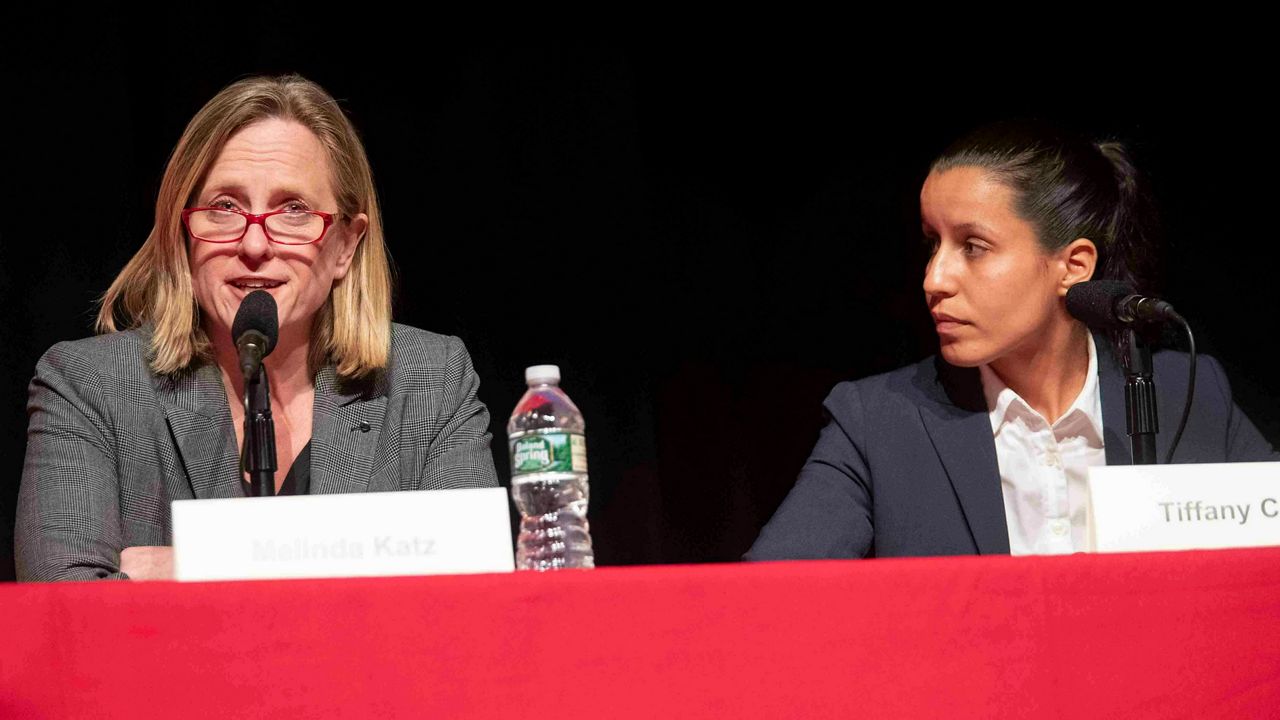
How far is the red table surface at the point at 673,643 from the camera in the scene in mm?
998

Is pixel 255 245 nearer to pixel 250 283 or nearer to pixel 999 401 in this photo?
pixel 250 283

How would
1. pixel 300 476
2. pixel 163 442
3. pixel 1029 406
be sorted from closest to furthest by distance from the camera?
pixel 163 442
pixel 300 476
pixel 1029 406

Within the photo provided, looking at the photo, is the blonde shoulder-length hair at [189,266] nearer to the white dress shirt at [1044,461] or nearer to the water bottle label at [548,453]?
the water bottle label at [548,453]

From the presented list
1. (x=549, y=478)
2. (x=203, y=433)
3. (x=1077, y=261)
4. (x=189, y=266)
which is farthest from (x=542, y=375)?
(x=1077, y=261)

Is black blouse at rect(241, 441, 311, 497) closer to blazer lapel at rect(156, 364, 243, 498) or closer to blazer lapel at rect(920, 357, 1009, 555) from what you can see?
blazer lapel at rect(156, 364, 243, 498)

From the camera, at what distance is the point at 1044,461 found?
7.30 feet

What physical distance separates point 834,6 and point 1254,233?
4.14ft

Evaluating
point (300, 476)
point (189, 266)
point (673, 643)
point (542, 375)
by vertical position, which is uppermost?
point (189, 266)

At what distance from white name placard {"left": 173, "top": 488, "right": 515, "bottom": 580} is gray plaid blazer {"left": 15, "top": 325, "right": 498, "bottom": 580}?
730 millimetres

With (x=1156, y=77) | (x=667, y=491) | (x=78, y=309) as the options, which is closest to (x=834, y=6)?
(x=1156, y=77)

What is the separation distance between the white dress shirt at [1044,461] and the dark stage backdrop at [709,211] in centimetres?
103

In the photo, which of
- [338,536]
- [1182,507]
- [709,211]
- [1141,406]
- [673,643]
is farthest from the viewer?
[709,211]

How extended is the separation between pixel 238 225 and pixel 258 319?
0.57 metres

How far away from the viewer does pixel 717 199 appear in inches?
127
